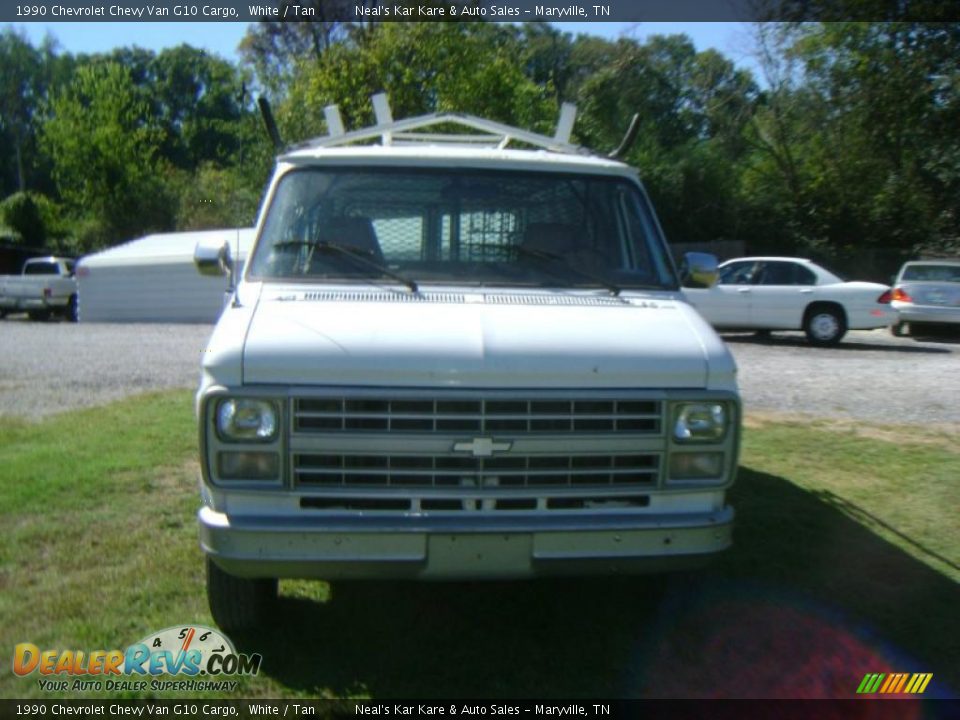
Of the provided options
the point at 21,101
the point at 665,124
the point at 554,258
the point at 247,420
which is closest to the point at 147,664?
the point at 247,420

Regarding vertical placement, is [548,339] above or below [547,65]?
below

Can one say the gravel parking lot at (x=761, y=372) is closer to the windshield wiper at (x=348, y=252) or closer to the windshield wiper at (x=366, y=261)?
the windshield wiper at (x=348, y=252)

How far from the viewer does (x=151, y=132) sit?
3619 cm

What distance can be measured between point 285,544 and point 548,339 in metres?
1.30

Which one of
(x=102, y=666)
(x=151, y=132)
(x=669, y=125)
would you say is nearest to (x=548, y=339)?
(x=102, y=666)

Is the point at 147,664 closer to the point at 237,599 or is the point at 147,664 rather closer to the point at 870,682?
the point at 237,599

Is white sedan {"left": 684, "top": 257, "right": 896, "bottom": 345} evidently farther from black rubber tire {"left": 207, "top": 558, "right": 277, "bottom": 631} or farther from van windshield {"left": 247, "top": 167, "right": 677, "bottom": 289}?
black rubber tire {"left": 207, "top": 558, "right": 277, "bottom": 631}

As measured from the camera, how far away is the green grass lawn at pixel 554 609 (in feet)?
13.1

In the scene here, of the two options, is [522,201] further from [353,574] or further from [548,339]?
[353,574]

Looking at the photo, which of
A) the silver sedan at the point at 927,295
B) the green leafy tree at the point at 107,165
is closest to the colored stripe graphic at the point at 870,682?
the silver sedan at the point at 927,295

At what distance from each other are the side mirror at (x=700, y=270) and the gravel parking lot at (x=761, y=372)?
14.9 ft

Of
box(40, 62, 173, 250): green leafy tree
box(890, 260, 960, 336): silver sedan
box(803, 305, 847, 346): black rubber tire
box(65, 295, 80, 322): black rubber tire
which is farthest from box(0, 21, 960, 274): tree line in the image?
box(803, 305, 847, 346): black rubber tire

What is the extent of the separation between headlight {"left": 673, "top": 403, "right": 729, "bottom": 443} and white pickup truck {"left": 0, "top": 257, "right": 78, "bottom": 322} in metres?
22.0

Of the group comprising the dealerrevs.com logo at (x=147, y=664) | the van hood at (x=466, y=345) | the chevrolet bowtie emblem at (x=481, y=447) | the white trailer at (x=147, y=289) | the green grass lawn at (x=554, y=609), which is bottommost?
the white trailer at (x=147, y=289)
